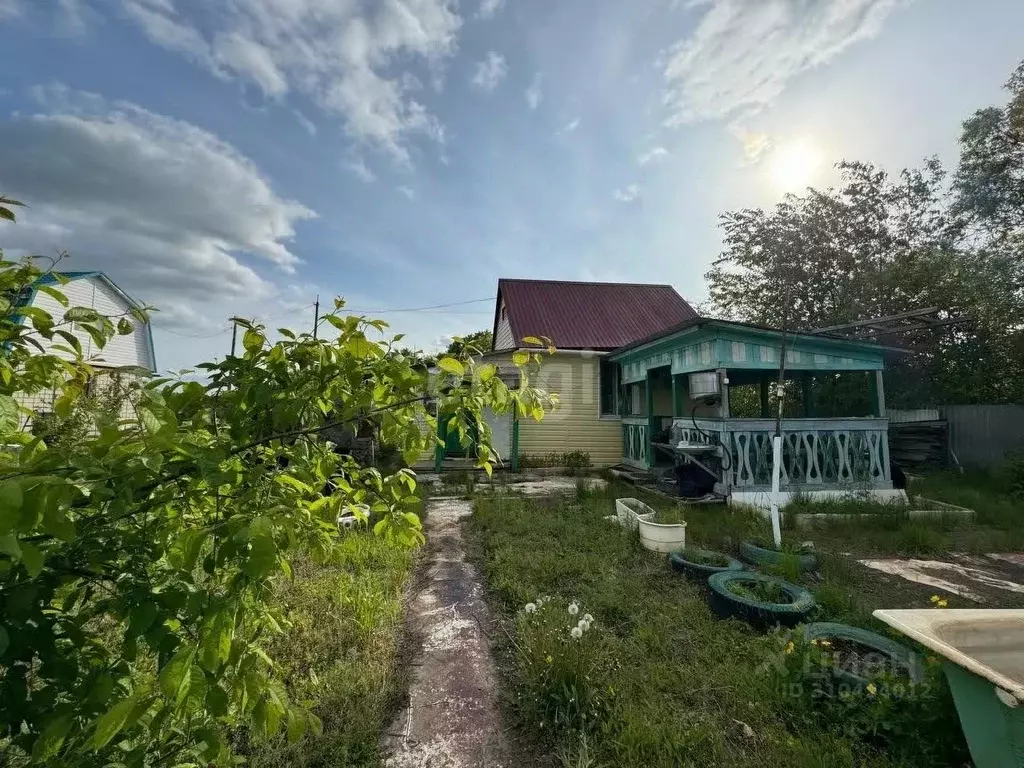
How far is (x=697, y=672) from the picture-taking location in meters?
2.52

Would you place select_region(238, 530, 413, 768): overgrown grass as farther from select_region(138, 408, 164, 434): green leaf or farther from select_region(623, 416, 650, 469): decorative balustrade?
select_region(623, 416, 650, 469): decorative balustrade

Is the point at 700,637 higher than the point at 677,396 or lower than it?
lower

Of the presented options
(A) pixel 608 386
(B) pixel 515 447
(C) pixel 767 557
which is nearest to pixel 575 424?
(A) pixel 608 386

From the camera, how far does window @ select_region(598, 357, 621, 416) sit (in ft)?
35.6

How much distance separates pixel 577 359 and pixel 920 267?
30.7 ft

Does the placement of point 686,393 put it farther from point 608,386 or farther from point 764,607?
point 764,607

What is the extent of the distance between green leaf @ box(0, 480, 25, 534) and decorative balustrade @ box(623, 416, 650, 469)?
28.6 feet

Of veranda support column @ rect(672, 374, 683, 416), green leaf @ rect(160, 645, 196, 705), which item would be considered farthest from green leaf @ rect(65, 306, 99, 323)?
veranda support column @ rect(672, 374, 683, 416)

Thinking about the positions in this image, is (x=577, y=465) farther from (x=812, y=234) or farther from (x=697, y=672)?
(x=812, y=234)

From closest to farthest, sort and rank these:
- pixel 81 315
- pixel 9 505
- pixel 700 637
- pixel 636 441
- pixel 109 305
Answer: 1. pixel 9 505
2. pixel 81 315
3. pixel 700 637
4. pixel 636 441
5. pixel 109 305

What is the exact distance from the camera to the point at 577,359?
1094cm

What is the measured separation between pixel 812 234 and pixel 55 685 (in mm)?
18708

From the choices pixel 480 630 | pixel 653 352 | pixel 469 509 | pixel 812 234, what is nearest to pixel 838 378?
pixel 812 234

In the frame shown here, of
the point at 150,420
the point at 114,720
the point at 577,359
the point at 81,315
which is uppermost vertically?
the point at 577,359
